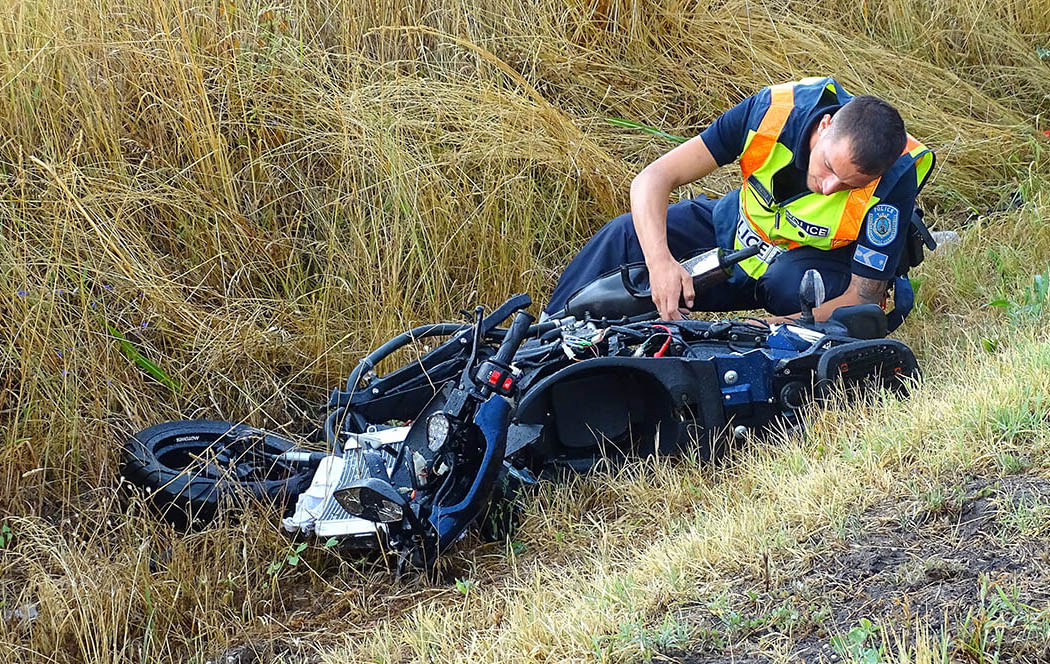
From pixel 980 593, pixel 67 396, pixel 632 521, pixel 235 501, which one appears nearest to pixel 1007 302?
pixel 632 521

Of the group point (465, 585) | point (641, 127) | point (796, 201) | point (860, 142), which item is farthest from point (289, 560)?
point (641, 127)

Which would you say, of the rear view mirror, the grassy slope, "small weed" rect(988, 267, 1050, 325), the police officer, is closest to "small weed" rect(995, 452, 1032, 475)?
the grassy slope

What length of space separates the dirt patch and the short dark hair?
136cm

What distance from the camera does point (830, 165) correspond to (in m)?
4.04

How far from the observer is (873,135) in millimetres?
3883

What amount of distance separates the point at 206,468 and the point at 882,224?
2645 millimetres

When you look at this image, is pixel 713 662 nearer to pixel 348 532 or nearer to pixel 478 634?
pixel 478 634

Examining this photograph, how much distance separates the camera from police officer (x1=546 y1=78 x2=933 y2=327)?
4.00m

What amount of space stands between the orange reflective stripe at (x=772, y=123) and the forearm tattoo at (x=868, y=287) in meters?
0.61

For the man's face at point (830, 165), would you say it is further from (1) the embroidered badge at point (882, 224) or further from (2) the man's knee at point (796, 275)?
(2) the man's knee at point (796, 275)

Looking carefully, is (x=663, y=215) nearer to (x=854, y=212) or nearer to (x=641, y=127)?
(x=854, y=212)

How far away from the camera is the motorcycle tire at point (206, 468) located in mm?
3787

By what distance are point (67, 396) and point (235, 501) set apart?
0.81m

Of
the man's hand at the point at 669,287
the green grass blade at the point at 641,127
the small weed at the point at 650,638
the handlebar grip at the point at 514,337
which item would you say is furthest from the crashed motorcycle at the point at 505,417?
the green grass blade at the point at 641,127
